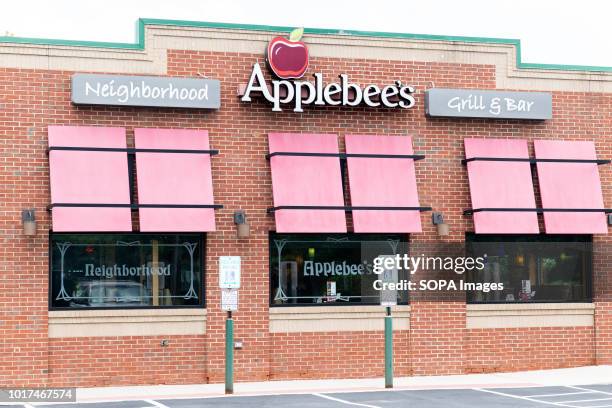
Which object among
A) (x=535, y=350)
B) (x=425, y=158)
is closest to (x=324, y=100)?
(x=425, y=158)

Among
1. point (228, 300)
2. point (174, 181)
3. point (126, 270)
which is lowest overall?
point (228, 300)

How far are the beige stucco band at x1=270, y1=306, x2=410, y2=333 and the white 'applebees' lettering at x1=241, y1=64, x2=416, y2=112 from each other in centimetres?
410

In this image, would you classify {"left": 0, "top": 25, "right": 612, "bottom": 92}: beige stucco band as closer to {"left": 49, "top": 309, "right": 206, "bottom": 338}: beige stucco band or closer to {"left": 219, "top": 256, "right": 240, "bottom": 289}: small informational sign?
{"left": 219, "top": 256, "right": 240, "bottom": 289}: small informational sign

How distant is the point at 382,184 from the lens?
2386 cm

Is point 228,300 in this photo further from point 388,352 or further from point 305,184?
point 305,184

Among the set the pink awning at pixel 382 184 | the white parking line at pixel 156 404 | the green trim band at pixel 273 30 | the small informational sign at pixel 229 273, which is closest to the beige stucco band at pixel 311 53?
the green trim band at pixel 273 30

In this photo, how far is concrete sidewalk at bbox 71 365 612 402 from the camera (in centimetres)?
2102

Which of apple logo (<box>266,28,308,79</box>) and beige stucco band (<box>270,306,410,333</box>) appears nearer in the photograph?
apple logo (<box>266,28,308,79</box>)

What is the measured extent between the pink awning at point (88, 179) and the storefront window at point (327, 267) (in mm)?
3386

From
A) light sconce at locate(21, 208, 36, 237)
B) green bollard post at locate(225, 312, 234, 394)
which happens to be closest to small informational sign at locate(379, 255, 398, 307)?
green bollard post at locate(225, 312, 234, 394)

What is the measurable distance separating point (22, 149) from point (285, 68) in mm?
5425

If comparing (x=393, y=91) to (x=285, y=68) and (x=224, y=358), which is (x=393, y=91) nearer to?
(x=285, y=68)

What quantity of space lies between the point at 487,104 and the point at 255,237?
5.91 metres

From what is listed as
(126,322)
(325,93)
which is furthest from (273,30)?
Answer: (126,322)
